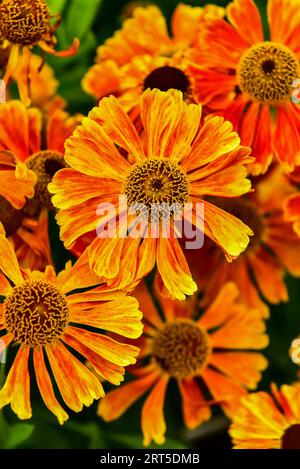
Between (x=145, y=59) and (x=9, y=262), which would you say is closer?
(x=9, y=262)

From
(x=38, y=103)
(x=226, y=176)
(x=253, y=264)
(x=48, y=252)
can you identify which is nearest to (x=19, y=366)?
(x=48, y=252)

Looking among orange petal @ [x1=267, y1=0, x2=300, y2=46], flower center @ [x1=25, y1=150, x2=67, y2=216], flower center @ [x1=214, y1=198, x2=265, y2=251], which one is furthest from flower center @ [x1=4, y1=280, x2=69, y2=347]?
orange petal @ [x1=267, y1=0, x2=300, y2=46]

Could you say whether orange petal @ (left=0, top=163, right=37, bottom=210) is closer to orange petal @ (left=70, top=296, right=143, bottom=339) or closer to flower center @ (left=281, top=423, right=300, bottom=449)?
orange petal @ (left=70, top=296, right=143, bottom=339)

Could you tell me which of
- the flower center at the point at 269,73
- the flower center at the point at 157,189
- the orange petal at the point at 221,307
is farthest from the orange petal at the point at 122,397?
the flower center at the point at 269,73

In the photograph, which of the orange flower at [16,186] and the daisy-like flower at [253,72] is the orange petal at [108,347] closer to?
the orange flower at [16,186]

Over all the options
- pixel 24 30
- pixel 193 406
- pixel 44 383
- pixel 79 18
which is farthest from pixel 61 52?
pixel 193 406

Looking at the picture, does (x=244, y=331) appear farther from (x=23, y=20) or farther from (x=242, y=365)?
(x=23, y=20)
